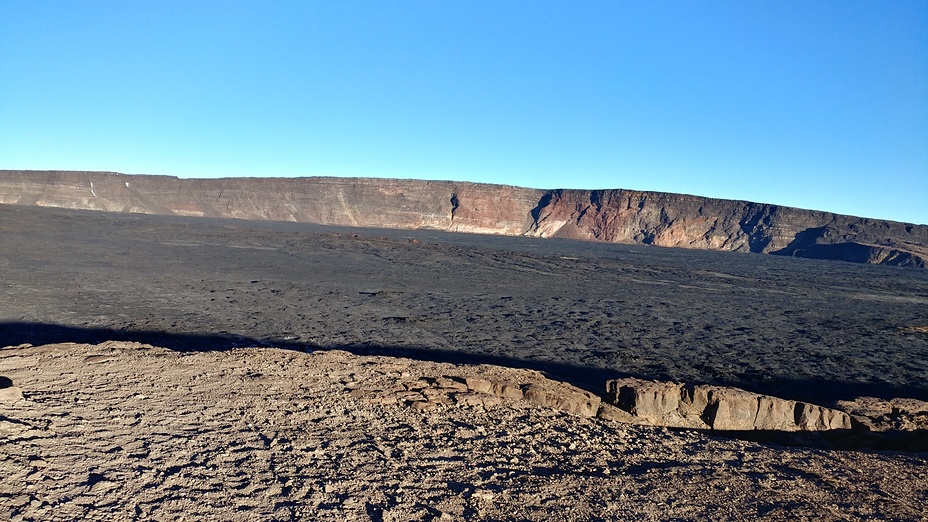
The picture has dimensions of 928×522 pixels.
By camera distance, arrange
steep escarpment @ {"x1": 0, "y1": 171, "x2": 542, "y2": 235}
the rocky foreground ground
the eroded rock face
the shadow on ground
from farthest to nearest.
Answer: steep escarpment @ {"x1": 0, "y1": 171, "x2": 542, "y2": 235} < the shadow on ground < the eroded rock face < the rocky foreground ground

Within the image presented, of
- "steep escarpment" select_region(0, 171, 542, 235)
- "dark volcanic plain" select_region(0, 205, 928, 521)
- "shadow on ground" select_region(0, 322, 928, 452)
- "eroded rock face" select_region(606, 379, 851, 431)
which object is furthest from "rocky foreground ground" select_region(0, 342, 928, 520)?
"steep escarpment" select_region(0, 171, 542, 235)

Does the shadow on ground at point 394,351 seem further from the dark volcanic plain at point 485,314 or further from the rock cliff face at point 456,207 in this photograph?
the rock cliff face at point 456,207

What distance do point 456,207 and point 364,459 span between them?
70.8 m

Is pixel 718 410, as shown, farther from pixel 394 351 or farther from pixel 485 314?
pixel 485 314

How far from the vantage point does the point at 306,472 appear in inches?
163

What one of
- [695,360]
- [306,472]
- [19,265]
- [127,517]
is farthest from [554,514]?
[19,265]

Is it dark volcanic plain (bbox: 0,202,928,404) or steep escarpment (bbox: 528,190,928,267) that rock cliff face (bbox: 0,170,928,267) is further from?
dark volcanic plain (bbox: 0,202,928,404)

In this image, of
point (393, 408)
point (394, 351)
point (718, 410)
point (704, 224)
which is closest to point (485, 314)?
→ point (394, 351)

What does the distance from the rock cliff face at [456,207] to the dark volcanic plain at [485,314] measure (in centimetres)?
4632

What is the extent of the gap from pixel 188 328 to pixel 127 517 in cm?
779

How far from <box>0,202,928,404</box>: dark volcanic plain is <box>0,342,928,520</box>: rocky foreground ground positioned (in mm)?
2333

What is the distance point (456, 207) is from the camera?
246 ft

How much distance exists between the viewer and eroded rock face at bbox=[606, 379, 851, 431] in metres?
6.27

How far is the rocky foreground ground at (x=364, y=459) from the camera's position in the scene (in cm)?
372
